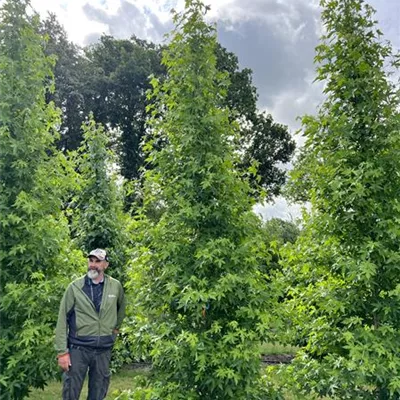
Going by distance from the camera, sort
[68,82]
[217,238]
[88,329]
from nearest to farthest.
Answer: [88,329] < [217,238] < [68,82]

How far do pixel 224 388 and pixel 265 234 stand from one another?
5.21 ft

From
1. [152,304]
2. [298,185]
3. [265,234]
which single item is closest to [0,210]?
[152,304]

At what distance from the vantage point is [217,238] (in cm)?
435

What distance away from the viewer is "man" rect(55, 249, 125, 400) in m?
4.18

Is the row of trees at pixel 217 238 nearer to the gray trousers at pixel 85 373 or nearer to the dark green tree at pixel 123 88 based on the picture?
the gray trousers at pixel 85 373

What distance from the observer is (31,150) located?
4801mm

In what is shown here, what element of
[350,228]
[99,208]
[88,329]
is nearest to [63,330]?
[88,329]

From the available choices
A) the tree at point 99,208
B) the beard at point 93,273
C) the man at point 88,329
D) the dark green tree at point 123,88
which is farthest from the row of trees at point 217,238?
the dark green tree at point 123,88

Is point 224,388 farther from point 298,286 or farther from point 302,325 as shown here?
point 298,286

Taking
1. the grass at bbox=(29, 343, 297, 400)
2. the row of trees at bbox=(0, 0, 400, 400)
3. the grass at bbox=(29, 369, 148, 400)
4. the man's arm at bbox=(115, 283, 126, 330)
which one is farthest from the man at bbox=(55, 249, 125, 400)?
the grass at bbox=(29, 369, 148, 400)

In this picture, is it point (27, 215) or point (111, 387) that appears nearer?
point (27, 215)

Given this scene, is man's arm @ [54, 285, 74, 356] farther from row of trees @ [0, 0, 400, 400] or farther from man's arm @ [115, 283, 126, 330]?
man's arm @ [115, 283, 126, 330]

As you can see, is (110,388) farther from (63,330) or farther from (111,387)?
(63,330)

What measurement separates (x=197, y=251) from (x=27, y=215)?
194 centimetres
